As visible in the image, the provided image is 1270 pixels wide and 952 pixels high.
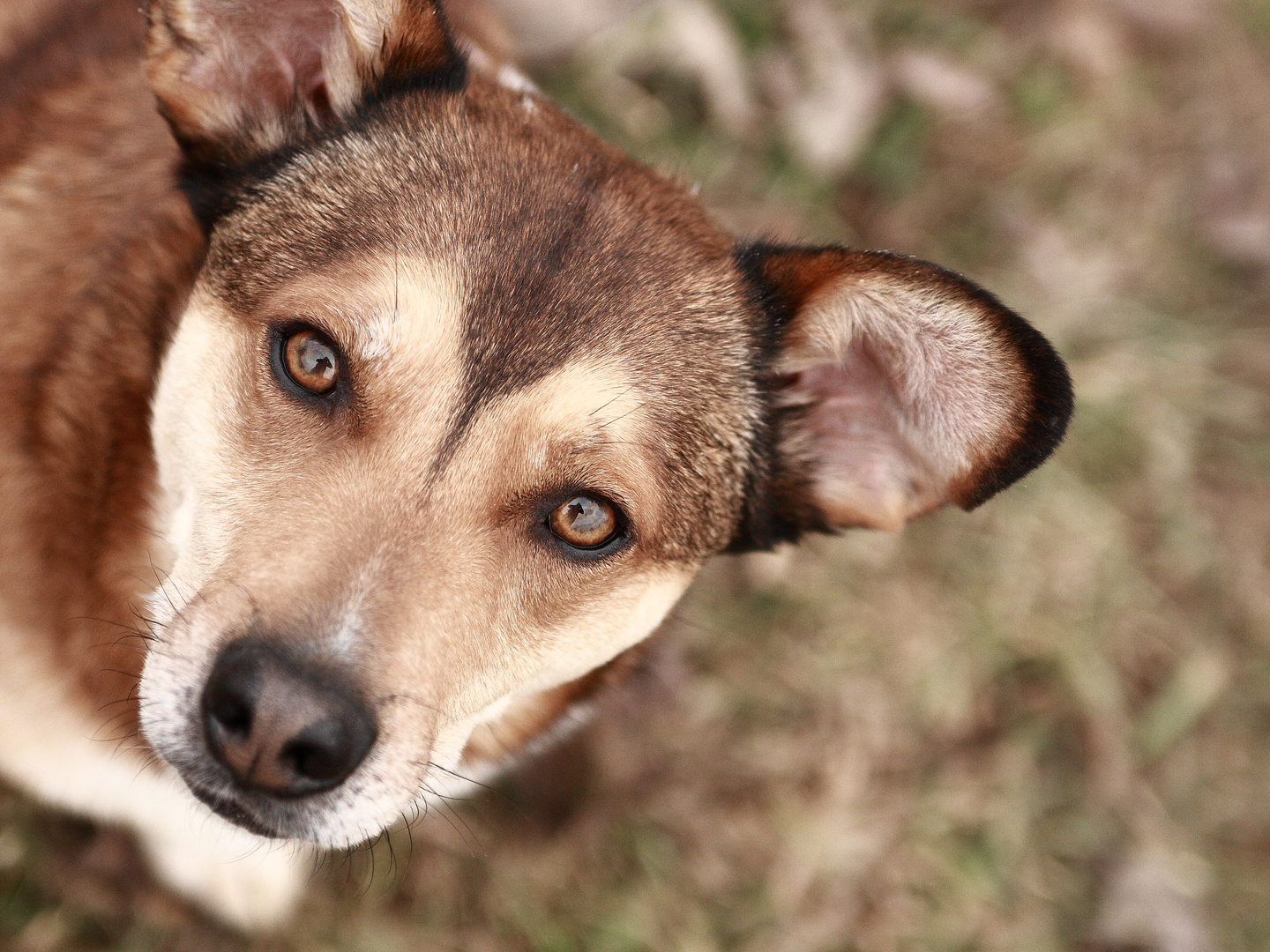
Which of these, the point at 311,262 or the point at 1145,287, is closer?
the point at 311,262

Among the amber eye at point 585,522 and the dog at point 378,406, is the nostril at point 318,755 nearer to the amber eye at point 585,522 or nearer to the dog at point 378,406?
the dog at point 378,406

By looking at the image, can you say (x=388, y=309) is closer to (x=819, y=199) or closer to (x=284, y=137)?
(x=284, y=137)

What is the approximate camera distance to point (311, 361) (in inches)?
94.4

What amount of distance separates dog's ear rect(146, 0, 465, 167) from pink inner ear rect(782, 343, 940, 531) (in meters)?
1.33

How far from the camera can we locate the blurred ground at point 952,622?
4.09m

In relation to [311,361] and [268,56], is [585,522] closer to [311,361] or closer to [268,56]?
[311,361]

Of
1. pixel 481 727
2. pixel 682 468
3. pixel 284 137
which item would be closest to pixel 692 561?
pixel 682 468

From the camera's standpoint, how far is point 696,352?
8.51 feet

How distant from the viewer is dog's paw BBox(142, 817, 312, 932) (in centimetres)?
355

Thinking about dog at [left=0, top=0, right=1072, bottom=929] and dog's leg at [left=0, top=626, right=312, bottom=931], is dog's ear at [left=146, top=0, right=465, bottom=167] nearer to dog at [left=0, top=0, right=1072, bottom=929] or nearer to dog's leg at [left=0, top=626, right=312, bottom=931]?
dog at [left=0, top=0, right=1072, bottom=929]

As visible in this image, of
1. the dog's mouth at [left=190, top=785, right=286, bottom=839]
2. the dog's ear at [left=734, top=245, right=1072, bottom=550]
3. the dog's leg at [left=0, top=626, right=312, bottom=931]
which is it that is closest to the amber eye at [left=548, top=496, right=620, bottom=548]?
the dog's ear at [left=734, top=245, right=1072, bottom=550]

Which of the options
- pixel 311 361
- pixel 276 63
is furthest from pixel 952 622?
pixel 276 63

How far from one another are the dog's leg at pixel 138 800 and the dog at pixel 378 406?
22mm

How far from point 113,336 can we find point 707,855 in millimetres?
3096
